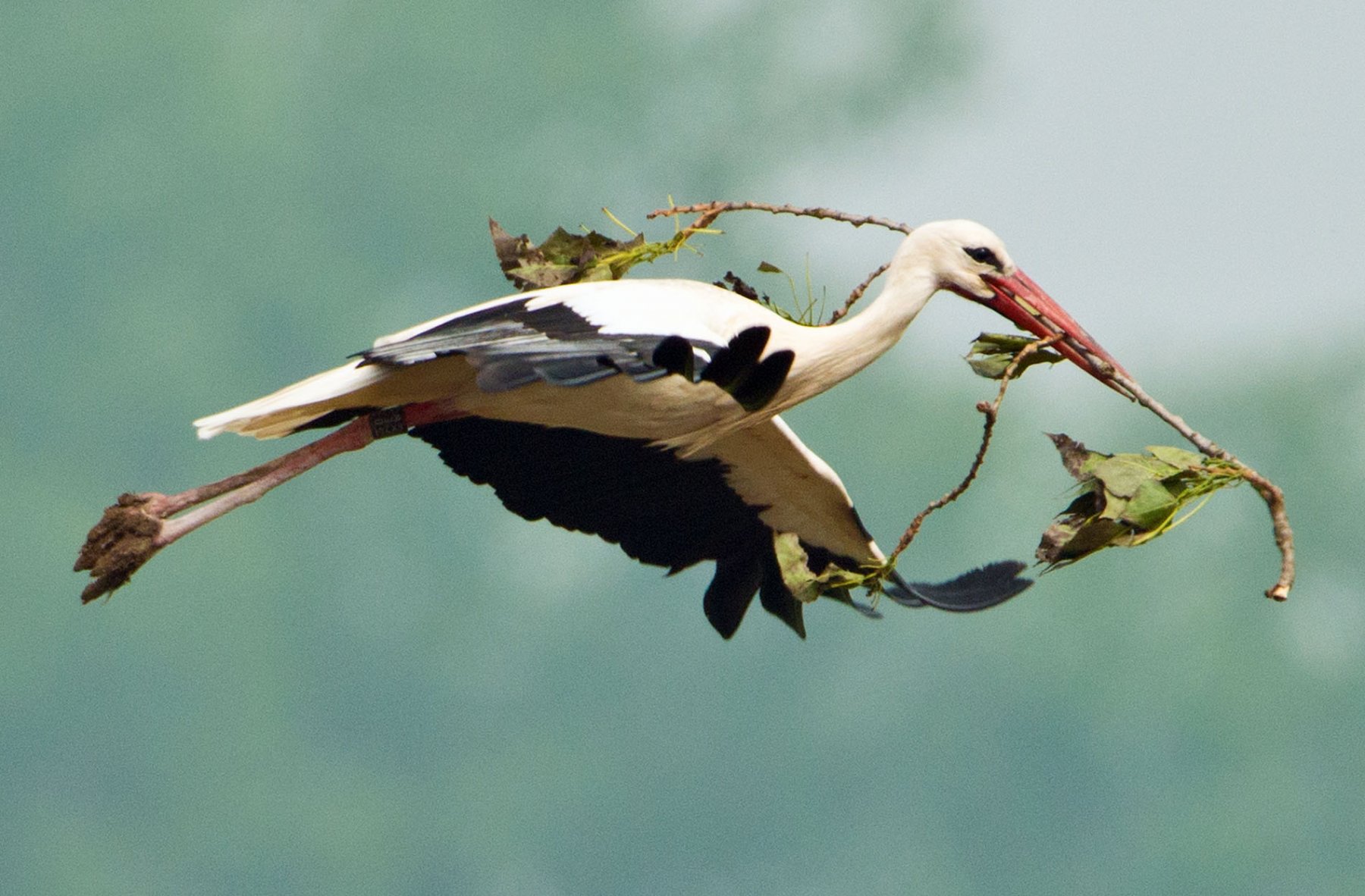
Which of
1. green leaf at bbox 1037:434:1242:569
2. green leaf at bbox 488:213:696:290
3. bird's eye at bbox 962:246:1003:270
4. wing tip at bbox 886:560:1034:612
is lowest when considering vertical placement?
wing tip at bbox 886:560:1034:612

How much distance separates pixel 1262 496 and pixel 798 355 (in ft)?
4.39

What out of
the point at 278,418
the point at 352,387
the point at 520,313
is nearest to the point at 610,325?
the point at 520,313

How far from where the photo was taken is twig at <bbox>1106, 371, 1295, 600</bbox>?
559 cm

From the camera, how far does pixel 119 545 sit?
6.14m

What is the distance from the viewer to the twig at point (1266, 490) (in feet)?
18.3

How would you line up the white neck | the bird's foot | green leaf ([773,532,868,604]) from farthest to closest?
green leaf ([773,532,868,604])
the bird's foot
the white neck

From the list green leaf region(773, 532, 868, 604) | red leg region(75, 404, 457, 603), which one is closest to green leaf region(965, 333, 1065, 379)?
green leaf region(773, 532, 868, 604)

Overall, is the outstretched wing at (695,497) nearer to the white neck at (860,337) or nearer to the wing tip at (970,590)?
the wing tip at (970,590)

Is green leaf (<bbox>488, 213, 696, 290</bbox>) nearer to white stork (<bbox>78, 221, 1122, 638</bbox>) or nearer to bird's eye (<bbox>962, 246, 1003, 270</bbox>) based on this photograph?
white stork (<bbox>78, 221, 1122, 638</bbox>)

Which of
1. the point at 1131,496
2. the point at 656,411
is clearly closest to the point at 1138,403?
the point at 1131,496

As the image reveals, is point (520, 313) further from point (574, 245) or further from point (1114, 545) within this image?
point (1114, 545)

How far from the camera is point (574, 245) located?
6684 millimetres

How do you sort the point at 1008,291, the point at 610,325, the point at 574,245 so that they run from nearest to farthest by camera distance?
the point at 610,325 < the point at 1008,291 < the point at 574,245

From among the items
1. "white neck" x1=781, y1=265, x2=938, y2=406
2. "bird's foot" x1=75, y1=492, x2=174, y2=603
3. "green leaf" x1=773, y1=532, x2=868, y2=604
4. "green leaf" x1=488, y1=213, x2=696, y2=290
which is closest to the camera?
"white neck" x1=781, y1=265, x2=938, y2=406
